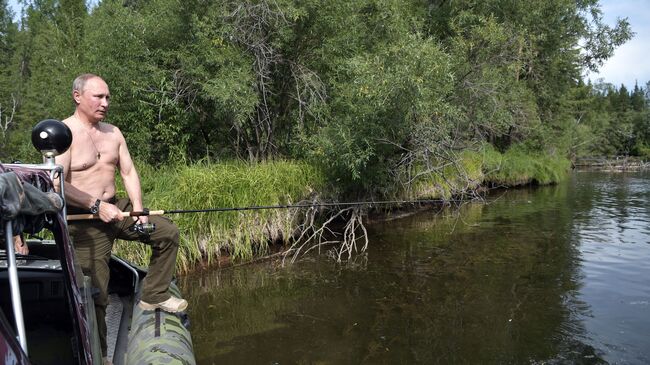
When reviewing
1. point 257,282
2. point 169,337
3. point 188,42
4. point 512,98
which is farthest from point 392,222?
point 169,337

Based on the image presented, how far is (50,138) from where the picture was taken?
2.75 m

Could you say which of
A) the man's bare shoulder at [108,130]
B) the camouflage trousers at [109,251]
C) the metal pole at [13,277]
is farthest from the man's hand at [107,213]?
the metal pole at [13,277]

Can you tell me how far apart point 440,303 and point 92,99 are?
5685 millimetres

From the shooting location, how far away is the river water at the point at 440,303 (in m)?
5.85

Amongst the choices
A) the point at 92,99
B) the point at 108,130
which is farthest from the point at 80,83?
the point at 108,130

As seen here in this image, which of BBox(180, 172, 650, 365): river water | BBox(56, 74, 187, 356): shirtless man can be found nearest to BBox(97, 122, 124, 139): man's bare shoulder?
BBox(56, 74, 187, 356): shirtless man

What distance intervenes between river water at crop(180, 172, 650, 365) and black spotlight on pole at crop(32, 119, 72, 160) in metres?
3.54

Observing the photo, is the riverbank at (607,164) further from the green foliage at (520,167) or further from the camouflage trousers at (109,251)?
the camouflage trousers at (109,251)

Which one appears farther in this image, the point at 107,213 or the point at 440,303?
the point at 440,303

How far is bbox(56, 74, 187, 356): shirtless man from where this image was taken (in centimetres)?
361

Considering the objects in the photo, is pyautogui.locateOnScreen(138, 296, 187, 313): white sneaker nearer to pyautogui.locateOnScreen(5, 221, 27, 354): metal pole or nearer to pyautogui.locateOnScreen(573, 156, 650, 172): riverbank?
pyautogui.locateOnScreen(5, 221, 27, 354): metal pole

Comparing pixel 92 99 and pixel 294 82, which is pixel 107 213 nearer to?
pixel 92 99

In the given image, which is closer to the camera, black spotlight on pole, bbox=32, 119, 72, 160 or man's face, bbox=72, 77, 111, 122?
black spotlight on pole, bbox=32, 119, 72, 160

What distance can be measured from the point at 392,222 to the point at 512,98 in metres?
5.04
